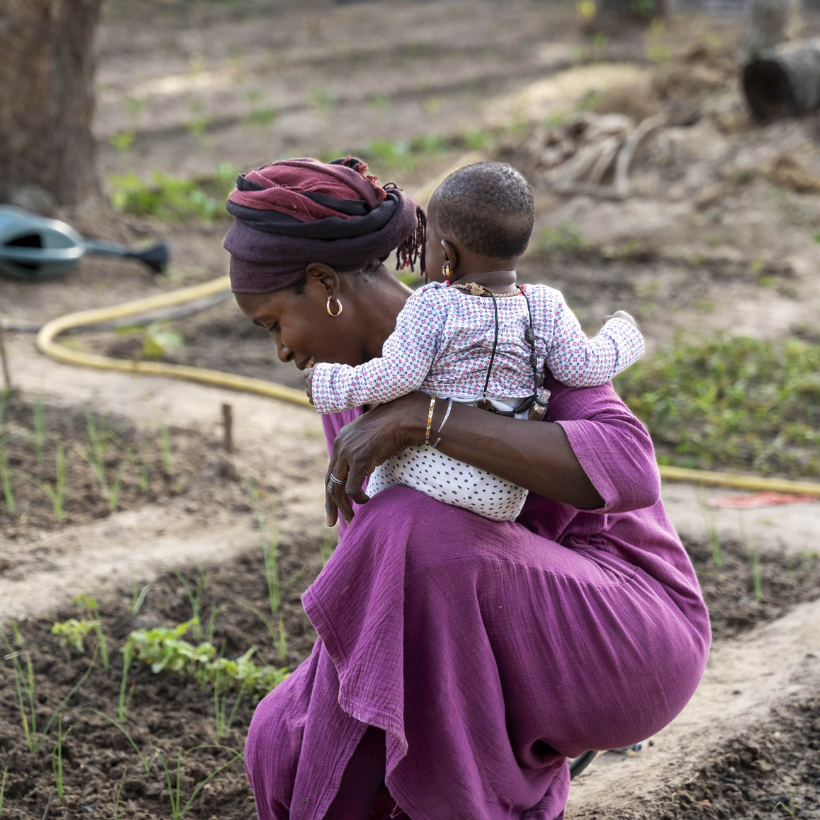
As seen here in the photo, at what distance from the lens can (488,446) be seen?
163cm

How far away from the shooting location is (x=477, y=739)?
1665mm

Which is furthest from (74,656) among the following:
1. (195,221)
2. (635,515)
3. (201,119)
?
(201,119)

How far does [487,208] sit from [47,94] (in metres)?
5.31

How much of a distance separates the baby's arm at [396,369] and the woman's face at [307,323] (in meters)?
0.30

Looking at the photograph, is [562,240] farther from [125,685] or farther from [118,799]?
[118,799]

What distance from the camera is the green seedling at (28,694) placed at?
2301 millimetres

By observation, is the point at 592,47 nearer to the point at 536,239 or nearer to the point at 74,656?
the point at 536,239

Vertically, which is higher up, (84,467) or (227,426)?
(227,426)

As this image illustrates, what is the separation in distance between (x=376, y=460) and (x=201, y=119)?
350 inches

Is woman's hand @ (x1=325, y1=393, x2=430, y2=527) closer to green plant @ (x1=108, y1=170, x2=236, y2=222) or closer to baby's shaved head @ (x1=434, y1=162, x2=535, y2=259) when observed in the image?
baby's shaved head @ (x1=434, y1=162, x2=535, y2=259)

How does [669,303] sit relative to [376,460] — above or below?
below

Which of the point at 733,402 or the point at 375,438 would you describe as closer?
the point at 375,438

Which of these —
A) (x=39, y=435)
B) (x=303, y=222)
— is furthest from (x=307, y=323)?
(x=39, y=435)

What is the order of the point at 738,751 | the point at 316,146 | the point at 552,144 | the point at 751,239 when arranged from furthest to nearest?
the point at 316,146 → the point at 552,144 → the point at 751,239 → the point at 738,751
